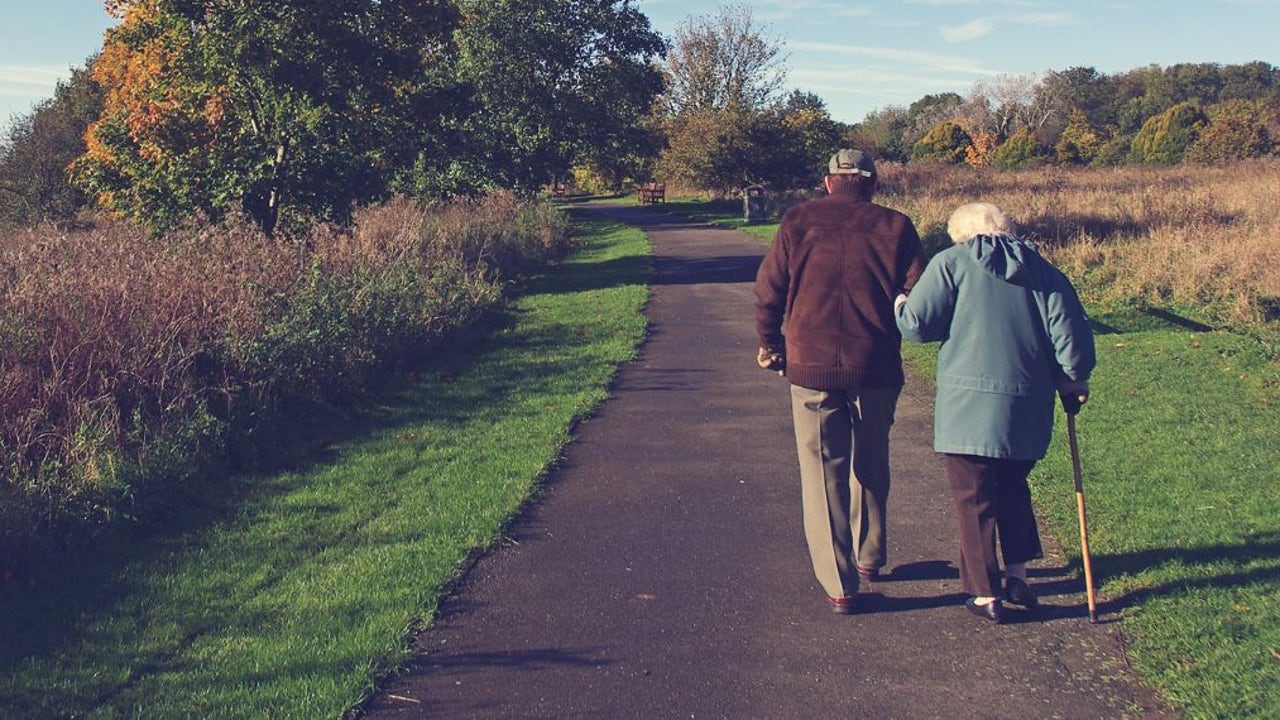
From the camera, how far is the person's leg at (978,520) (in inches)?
202

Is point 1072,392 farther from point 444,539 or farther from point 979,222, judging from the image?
point 444,539

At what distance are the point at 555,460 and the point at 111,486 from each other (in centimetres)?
285

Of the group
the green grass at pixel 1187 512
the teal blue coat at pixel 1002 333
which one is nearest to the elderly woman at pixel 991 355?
the teal blue coat at pixel 1002 333

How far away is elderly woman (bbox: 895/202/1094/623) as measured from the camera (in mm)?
4992

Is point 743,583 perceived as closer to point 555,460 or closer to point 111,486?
point 555,460

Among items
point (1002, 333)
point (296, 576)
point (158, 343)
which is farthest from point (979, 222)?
point (158, 343)

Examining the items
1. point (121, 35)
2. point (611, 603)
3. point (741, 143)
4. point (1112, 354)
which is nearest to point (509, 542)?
point (611, 603)

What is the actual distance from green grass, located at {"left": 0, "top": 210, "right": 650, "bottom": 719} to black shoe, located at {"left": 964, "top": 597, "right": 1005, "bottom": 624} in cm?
248

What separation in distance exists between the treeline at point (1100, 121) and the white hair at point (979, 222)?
44050 millimetres

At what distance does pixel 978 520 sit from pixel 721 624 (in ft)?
4.10

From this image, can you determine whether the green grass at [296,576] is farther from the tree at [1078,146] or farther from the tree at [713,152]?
the tree at [1078,146]

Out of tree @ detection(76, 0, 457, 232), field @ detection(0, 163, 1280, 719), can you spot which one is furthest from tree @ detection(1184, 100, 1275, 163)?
tree @ detection(76, 0, 457, 232)

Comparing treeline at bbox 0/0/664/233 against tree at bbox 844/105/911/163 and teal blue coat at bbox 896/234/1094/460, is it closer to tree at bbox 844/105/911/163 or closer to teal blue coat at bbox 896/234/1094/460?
teal blue coat at bbox 896/234/1094/460

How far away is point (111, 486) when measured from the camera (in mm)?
6953
